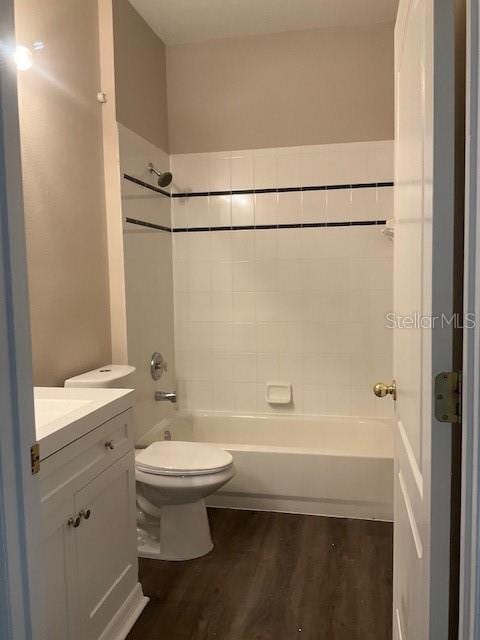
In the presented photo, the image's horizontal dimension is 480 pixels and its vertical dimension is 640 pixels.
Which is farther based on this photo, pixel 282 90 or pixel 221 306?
pixel 221 306

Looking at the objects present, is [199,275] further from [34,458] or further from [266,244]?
[34,458]

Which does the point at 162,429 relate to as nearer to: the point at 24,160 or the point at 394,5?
the point at 24,160

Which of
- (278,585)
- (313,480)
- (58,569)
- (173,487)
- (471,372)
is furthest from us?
(313,480)

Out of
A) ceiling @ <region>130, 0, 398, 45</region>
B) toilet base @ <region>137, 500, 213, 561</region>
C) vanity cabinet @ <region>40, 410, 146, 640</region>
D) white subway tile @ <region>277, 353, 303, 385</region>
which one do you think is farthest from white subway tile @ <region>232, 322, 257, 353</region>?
ceiling @ <region>130, 0, 398, 45</region>

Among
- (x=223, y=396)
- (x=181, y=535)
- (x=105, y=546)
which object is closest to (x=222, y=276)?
(x=223, y=396)

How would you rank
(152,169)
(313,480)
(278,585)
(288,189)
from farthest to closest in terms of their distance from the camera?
(288,189) < (152,169) < (313,480) < (278,585)

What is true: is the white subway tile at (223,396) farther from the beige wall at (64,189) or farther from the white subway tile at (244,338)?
the beige wall at (64,189)

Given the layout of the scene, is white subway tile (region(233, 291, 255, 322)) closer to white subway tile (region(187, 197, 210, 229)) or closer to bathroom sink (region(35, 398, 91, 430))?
white subway tile (region(187, 197, 210, 229))

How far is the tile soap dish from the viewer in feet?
11.1

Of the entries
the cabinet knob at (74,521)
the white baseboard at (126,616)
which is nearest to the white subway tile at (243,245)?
the white baseboard at (126,616)

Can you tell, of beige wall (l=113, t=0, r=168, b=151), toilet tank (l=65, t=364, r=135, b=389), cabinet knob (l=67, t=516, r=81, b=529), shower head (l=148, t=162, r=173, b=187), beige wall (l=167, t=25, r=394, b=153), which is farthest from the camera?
beige wall (l=167, t=25, r=394, b=153)

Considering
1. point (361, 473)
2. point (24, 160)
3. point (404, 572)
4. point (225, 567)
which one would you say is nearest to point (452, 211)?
point (404, 572)

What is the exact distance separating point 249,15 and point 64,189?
1.55 metres

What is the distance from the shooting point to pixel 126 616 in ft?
6.34
